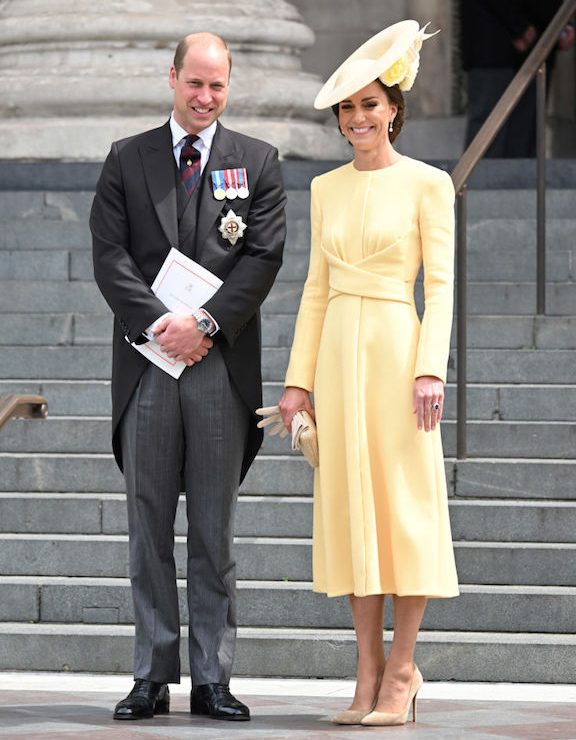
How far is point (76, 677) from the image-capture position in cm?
690

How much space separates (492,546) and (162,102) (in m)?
4.72

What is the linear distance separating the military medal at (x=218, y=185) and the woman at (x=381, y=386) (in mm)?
333

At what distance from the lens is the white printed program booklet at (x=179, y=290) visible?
5.95 metres

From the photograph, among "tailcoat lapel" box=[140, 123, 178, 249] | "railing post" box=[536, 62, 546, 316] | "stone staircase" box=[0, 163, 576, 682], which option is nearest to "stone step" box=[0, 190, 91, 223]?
"stone staircase" box=[0, 163, 576, 682]

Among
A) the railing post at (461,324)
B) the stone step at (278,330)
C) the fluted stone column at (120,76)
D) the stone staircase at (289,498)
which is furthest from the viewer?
the fluted stone column at (120,76)

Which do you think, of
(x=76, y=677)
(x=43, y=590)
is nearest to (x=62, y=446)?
(x=43, y=590)

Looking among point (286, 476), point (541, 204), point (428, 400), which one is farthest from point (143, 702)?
point (541, 204)

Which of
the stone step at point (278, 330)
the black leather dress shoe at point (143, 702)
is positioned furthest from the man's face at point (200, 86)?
the stone step at point (278, 330)

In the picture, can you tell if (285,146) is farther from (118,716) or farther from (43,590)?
A: (118,716)

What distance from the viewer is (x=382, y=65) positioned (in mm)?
5812

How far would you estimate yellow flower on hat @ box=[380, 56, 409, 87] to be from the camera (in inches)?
230

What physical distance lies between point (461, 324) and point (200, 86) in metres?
2.41

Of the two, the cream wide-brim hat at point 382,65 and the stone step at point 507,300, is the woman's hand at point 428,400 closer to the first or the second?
the cream wide-brim hat at point 382,65

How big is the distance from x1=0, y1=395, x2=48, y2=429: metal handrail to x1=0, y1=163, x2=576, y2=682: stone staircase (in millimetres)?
872
